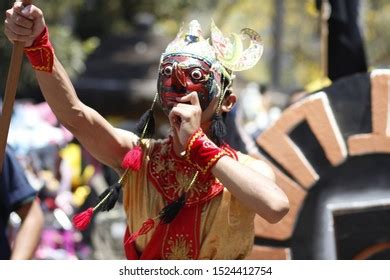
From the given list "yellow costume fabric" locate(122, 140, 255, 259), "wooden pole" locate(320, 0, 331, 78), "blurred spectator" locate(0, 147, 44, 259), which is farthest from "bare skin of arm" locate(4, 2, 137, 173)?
"wooden pole" locate(320, 0, 331, 78)

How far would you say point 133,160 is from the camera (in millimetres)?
3549

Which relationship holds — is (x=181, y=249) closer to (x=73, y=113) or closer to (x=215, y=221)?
(x=215, y=221)

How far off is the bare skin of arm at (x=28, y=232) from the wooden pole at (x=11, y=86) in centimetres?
112

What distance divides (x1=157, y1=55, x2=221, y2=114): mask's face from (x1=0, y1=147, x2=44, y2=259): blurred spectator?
1234 millimetres

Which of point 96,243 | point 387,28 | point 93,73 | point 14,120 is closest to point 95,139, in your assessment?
point 96,243

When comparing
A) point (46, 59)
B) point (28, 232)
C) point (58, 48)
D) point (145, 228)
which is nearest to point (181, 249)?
point (145, 228)

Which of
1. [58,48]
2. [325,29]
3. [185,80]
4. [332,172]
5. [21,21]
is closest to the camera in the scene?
[21,21]

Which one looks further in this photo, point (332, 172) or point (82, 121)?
point (332, 172)

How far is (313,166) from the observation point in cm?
511

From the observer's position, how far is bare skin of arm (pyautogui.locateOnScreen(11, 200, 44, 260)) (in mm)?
4516

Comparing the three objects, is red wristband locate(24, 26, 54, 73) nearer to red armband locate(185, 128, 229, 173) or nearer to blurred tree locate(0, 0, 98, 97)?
red armband locate(185, 128, 229, 173)

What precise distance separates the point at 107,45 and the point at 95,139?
1567 centimetres

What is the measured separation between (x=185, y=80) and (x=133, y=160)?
0.30 m
